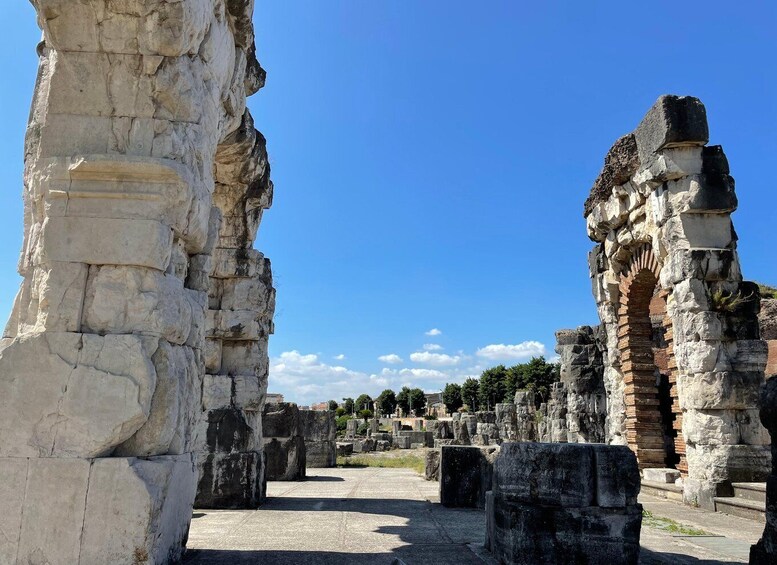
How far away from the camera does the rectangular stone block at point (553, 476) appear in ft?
12.3

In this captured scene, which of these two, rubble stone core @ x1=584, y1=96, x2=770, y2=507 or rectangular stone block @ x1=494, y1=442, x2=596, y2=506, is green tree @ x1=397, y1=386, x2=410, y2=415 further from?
rectangular stone block @ x1=494, y1=442, x2=596, y2=506

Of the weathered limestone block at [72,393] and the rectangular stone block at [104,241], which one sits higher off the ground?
the rectangular stone block at [104,241]

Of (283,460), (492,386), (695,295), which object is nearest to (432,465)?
(283,460)

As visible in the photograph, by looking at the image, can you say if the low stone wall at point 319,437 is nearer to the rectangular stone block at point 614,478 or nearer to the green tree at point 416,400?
the rectangular stone block at point 614,478

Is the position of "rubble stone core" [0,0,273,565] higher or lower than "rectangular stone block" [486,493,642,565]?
higher

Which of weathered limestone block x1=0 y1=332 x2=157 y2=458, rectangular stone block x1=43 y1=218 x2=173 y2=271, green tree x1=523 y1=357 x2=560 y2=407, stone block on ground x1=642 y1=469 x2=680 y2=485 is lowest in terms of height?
stone block on ground x1=642 y1=469 x2=680 y2=485

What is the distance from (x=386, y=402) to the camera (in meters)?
71.2

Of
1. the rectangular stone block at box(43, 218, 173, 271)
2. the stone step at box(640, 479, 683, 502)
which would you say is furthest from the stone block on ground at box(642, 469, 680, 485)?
the rectangular stone block at box(43, 218, 173, 271)

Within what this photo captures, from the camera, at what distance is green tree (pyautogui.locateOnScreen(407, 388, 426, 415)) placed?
6919 cm

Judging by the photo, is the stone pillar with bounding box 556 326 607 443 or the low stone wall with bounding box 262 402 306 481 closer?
the low stone wall with bounding box 262 402 306 481

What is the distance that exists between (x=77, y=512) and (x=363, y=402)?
73528 mm

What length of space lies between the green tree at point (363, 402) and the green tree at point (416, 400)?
24.2 ft

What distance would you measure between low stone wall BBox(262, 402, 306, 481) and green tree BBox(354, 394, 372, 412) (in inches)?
2590

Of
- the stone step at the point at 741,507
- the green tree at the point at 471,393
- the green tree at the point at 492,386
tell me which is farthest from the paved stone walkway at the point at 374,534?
the green tree at the point at 471,393
